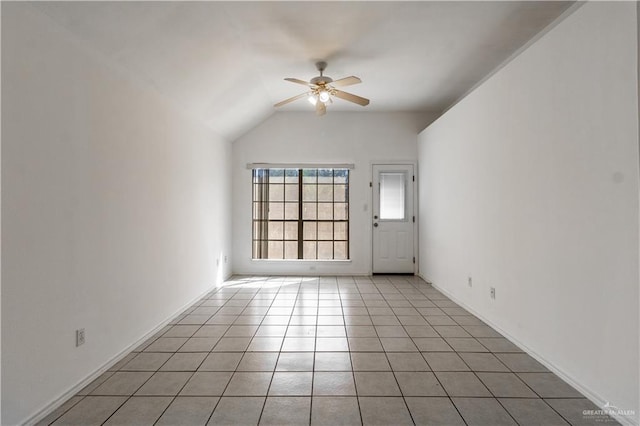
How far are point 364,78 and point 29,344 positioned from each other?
4.01 meters

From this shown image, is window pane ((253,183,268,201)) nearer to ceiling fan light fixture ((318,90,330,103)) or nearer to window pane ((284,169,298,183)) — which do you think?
window pane ((284,169,298,183))

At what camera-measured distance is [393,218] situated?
5.76m

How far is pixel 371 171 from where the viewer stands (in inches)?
225

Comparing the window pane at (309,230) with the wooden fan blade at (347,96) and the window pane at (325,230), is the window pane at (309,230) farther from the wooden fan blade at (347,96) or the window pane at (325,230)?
the wooden fan blade at (347,96)

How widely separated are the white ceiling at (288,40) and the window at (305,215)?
1.85 m

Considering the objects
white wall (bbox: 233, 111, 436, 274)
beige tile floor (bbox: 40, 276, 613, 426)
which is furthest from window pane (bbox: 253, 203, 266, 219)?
beige tile floor (bbox: 40, 276, 613, 426)

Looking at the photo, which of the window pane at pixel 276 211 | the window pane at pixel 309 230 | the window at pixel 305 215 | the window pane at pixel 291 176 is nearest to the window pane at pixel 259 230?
the window at pixel 305 215

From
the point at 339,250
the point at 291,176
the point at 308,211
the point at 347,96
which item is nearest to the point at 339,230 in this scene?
the point at 339,250

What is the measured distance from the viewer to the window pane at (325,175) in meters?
5.89

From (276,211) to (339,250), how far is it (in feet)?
4.41

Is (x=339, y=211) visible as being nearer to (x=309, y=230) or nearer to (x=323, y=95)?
(x=309, y=230)

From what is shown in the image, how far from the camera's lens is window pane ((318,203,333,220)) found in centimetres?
592

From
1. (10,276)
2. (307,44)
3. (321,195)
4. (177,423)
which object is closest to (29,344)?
(10,276)

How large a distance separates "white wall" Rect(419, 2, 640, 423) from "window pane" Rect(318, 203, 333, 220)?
2.75 metres
